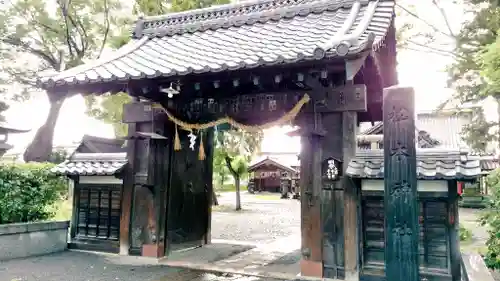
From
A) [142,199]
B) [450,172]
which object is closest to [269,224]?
[142,199]

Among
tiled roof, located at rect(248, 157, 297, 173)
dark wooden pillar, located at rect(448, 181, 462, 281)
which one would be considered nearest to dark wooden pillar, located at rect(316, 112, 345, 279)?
dark wooden pillar, located at rect(448, 181, 462, 281)

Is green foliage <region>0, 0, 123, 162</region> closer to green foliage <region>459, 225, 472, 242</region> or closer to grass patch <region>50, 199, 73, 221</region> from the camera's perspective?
grass patch <region>50, 199, 73, 221</region>

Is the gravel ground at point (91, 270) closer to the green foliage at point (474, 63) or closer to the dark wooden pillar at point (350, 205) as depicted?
the dark wooden pillar at point (350, 205)

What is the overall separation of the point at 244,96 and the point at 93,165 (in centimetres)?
416

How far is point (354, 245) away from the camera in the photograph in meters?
7.21

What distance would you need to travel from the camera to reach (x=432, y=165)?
679 cm

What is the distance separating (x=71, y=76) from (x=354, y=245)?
6.53 m

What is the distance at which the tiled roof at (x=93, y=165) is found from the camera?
9.13 m

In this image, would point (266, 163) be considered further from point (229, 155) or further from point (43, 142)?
point (43, 142)

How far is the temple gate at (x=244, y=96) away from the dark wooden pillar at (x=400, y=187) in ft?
6.61

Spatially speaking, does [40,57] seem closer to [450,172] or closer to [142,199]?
[142,199]

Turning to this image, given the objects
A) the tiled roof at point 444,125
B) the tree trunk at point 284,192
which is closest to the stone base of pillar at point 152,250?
the tiled roof at point 444,125

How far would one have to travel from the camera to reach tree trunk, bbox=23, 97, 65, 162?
20091mm

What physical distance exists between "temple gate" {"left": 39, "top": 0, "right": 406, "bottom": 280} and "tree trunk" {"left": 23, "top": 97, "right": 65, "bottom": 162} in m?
12.2
